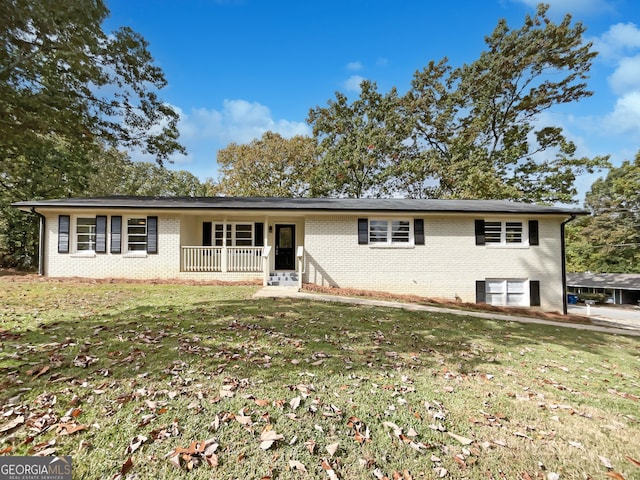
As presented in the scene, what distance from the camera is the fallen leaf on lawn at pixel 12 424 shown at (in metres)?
2.40

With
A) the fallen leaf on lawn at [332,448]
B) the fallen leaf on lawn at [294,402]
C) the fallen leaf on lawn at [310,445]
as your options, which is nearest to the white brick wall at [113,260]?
the fallen leaf on lawn at [294,402]

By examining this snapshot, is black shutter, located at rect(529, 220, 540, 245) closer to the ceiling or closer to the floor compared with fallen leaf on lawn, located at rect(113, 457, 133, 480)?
closer to the ceiling

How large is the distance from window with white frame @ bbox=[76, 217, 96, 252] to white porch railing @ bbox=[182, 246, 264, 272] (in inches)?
150

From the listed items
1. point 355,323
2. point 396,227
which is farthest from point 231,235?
point 355,323

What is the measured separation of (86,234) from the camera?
1211cm

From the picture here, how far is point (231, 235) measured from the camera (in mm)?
13719

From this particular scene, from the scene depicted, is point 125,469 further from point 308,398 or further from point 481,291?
point 481,291

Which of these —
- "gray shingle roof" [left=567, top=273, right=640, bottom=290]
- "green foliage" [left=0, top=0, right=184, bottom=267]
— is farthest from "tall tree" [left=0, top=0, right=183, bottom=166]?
"gray shingle roof" [left=567, top=273, right=640, bottom=290]

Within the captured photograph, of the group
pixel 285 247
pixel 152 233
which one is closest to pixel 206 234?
pixel 152 233

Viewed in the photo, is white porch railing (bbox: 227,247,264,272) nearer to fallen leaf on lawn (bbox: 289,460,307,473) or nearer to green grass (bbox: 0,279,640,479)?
green grass (bbox: 0,279,640,479)

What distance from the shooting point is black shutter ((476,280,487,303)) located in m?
12.0

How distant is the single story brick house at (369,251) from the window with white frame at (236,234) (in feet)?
5.11

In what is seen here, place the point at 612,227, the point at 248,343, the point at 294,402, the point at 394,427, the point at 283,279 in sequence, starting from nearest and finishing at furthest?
1. the point at 394,427
2. the point at 294,402
3. the point at 248,343
4. the point at 283,279
5. the point at 612,227
